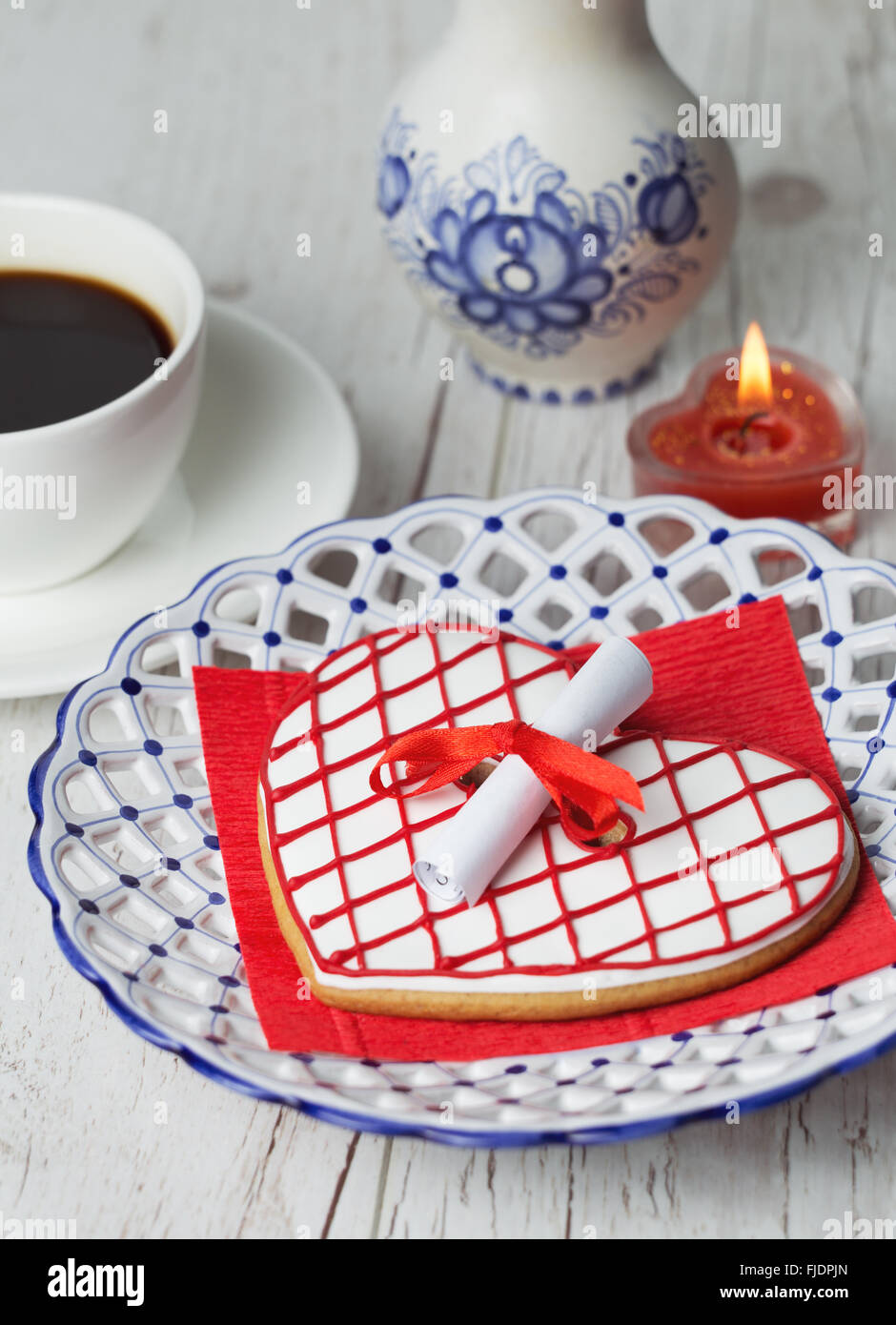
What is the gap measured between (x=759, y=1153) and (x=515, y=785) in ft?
0.88

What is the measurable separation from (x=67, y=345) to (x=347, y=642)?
1.23 feet

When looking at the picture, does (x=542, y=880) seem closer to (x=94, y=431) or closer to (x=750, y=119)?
(x=94, y=431)

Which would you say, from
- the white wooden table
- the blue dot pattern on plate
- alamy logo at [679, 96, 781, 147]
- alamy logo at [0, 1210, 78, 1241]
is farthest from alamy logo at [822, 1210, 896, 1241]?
alamy logo at [679, 96, 781, 147]

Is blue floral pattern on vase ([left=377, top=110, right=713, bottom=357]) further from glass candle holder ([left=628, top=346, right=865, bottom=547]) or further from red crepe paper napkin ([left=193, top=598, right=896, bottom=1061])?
red crepe paper napkin ([left=193, top=598, right=896, bottom=1061])

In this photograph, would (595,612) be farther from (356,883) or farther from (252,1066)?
(252,1066)

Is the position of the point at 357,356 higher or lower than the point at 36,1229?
higher

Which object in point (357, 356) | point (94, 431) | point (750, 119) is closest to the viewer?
point (94, 431)

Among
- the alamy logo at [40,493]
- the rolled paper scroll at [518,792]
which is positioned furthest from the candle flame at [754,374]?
the alamy logo at [40,493]

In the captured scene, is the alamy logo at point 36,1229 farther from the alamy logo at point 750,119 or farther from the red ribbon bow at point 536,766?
the alamy logo at point 750,119

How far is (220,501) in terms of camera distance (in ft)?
4.08

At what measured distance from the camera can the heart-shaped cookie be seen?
0.81 metres

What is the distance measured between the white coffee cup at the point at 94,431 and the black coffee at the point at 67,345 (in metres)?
0.01

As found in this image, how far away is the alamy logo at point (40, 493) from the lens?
105 centimetres

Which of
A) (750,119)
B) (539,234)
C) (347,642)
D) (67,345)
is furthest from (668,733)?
(750,119)
